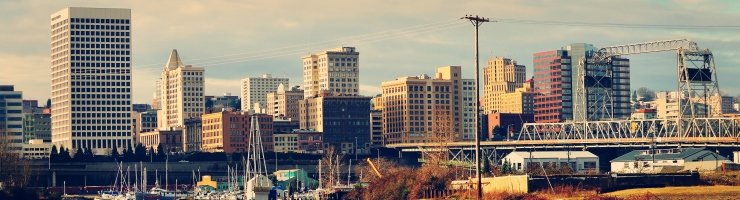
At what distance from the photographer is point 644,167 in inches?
6403

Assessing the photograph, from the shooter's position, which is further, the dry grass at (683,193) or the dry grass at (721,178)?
the dry grass at (721,178)

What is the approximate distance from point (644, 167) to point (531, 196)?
38961 mm

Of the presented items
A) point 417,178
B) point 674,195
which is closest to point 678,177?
point 674,195

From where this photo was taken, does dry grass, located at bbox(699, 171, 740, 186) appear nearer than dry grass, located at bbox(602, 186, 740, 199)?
No

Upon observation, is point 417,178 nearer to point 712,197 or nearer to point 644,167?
point 644,167

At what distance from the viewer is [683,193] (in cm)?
12100

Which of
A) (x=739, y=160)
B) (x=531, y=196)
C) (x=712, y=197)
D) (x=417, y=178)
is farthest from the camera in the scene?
(x=739, y=160)

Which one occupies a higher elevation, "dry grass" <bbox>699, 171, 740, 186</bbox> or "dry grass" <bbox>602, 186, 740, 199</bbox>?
"dry grass" <bbox>699, 171, 740, 186</bbox>

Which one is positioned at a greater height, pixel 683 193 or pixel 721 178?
pixel 721 178

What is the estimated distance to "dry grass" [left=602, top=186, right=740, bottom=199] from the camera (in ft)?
389

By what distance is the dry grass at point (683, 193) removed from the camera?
119 meters

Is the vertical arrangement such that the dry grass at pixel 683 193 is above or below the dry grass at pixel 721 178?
below

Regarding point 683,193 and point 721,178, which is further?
point 721,178

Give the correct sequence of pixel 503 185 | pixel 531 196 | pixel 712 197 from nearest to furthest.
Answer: pixel 712 197 → pixel 531 196 → pixel 503 185
